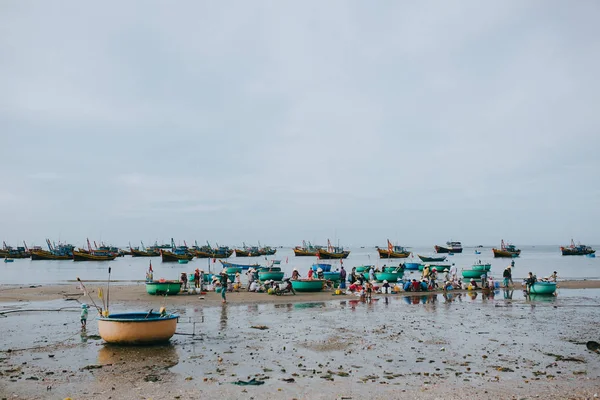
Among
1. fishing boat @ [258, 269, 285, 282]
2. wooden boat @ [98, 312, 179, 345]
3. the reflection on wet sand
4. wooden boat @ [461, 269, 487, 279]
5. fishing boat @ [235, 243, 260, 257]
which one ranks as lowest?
fishing boat @ [235, 243, 260, 257]

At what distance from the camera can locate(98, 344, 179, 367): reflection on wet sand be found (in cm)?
1280

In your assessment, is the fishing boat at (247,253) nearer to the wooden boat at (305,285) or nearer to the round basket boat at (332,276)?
the round basket boat at (332,276)

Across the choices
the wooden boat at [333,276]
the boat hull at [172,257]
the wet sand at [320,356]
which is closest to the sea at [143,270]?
the wooden boat at [333,276]

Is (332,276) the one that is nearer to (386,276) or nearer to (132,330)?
(386,276)

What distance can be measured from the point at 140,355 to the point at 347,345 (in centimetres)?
655

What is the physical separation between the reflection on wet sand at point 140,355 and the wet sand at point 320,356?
3 cm

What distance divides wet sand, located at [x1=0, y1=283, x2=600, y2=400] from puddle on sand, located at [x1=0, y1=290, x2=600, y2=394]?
4 centimetres

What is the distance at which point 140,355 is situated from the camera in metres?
13.5

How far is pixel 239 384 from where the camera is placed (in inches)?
420

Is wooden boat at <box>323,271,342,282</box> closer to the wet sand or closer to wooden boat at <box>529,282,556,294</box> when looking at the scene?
the wet sand

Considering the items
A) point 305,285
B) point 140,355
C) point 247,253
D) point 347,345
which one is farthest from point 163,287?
point 247,253

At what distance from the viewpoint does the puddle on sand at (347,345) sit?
1174 cm

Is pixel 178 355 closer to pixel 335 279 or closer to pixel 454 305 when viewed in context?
pixel 454 305

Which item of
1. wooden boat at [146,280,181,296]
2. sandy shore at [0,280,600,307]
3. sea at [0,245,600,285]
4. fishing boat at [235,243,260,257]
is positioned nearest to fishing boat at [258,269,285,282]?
sea at [0,245,600,285]
